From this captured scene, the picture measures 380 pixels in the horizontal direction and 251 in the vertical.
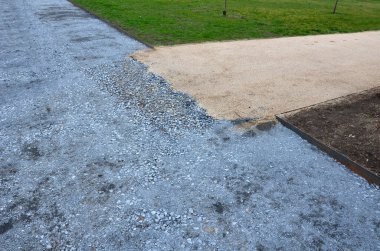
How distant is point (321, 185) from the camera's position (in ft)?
15.6

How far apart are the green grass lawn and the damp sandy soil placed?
6.22 m

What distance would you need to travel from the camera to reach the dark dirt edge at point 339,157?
4.86 meters

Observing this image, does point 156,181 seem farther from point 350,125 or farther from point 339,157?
point 350,125

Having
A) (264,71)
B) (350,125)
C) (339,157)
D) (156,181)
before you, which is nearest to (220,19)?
(264,71)

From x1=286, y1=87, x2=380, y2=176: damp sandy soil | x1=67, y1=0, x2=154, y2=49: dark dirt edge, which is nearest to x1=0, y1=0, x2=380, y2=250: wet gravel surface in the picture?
x1=286, y1=87, x2=380, y2=176: damp sandy soil

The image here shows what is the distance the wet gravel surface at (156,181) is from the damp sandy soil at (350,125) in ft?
1.31

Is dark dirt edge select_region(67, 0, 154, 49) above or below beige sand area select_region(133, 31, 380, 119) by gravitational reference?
above

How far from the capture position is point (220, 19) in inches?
605

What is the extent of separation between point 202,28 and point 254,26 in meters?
2.60

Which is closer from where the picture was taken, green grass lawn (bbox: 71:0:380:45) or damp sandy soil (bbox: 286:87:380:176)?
damp sandy soil (bbox: 286:87:380:176)

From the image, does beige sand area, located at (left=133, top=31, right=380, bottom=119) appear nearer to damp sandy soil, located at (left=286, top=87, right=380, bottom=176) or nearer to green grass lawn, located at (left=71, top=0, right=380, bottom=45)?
damp sandy soil, located at (left=286, top=87, right=380, bottom=176)

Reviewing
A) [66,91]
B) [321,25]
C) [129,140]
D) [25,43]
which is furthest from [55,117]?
[321,25]

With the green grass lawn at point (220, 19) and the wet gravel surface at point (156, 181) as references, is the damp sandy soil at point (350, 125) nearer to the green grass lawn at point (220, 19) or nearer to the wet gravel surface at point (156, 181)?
the wet gravel surface at point (156, 181)

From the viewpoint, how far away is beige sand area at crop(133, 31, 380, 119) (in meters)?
7.30
